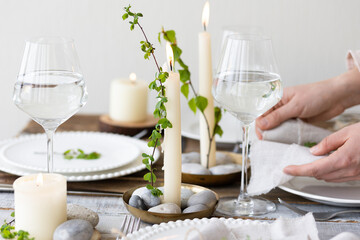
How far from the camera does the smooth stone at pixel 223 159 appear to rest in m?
1.27

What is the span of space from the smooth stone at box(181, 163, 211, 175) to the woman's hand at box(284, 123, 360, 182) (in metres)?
0.19

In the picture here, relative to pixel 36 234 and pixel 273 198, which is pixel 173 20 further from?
pixel 36 234

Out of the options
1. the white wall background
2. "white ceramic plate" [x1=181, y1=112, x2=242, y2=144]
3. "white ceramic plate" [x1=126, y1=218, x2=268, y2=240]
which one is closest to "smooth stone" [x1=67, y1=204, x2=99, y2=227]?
"white ceramic plate" [x1=126, y1=218, x2=268, y2=240]

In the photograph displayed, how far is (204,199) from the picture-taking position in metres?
0.95

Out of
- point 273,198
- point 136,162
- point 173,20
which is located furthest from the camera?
point 173,20

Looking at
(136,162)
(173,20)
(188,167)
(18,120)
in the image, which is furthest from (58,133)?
(18,120)

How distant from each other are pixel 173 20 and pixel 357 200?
1.45m

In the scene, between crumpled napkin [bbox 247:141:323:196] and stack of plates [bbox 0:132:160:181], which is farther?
stack of plates [bbox 0:132:160:181]

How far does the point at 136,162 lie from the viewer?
130 centimetres

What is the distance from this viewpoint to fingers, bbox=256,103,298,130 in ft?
4.13

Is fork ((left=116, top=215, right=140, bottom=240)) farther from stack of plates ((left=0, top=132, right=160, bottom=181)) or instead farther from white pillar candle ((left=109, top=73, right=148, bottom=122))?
white pillar candle ((left=109, top=73, right=148, bottom=122))

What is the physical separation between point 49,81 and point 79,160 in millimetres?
410

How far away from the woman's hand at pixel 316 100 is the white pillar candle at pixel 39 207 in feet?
1.91

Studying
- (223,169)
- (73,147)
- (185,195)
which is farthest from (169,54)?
(73,147)
